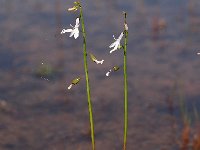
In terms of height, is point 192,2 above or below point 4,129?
above

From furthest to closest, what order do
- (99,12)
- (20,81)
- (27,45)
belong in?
1. (99,12)
2. (27,45)
3. (20,81)

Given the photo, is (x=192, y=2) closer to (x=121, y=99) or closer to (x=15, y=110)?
(x=121, y=99)

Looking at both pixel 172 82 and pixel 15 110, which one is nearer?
pixel 15 110

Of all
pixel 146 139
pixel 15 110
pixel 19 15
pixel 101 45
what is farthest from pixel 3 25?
pixel 146 139

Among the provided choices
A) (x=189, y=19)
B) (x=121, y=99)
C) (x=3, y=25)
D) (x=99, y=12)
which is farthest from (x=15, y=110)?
(x=189, y=19)

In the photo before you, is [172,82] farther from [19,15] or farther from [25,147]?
[19,15]

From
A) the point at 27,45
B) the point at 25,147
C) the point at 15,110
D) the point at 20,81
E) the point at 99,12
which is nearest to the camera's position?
the point at 25,147
